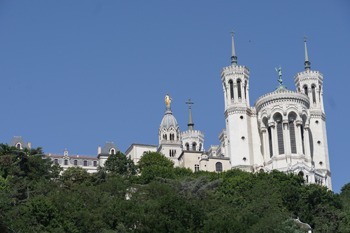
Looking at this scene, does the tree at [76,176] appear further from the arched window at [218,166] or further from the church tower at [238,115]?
the church tower at [238,115]

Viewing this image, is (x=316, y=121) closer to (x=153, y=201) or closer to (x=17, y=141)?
(x=17, y=141)

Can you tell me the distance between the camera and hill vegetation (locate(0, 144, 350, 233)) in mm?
58875

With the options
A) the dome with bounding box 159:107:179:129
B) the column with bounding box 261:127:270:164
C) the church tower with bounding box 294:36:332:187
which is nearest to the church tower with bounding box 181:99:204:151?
the dome with bounding box 159:107:179:129

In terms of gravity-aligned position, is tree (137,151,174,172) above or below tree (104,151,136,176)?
above

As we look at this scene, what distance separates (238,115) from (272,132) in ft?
22.1

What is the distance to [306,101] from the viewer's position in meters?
102

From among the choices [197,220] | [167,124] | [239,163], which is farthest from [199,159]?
[197,220]

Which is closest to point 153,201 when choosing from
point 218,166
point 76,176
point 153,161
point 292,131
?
point 76,176

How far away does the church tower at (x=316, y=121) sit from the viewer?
105562mm

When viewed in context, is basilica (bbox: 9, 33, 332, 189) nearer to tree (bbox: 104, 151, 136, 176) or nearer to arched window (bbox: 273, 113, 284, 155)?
arched window (bbox: 273, 113, 284, 155)

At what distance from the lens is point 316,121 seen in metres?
108

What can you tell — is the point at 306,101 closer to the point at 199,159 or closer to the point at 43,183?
the point at 199,159

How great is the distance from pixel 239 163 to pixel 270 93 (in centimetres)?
1151

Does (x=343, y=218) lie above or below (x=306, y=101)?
below
